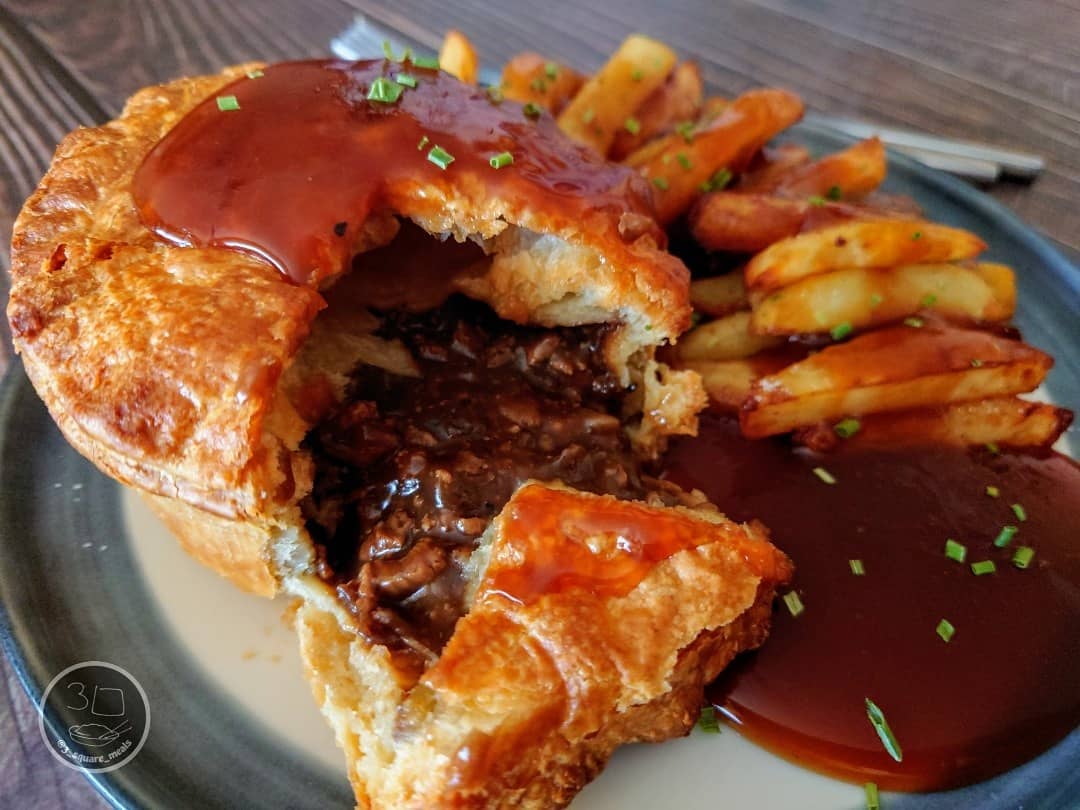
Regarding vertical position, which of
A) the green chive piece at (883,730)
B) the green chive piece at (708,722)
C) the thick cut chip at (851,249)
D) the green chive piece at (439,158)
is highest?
the green chive piece at (439,158)

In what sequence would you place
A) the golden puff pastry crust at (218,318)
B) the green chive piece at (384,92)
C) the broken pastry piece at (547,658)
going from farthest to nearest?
the green chive piece at (384,92) → the golden puff pastry crust at (218,318) → the broken pastry piece at (547,658)

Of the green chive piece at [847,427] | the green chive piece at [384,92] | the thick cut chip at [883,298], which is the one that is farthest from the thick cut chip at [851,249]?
the green chive piece at [384,92]

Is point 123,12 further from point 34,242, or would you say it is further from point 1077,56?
point 1077,56

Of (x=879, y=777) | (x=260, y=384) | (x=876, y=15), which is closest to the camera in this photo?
(x=260, y=384)

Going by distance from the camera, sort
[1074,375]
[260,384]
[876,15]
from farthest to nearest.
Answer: [876,15] → [1074,375] → [260,384]

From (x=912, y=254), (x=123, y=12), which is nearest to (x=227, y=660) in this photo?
(x=912, y=254)

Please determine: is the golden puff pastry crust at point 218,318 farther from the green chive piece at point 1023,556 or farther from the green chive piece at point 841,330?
the green chive piece at point 1023,556

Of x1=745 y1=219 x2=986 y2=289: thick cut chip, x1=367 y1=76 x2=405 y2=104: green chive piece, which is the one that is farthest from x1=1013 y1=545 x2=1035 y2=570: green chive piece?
x1=367 y1=76 x2=405 y2=104: green chive piece
